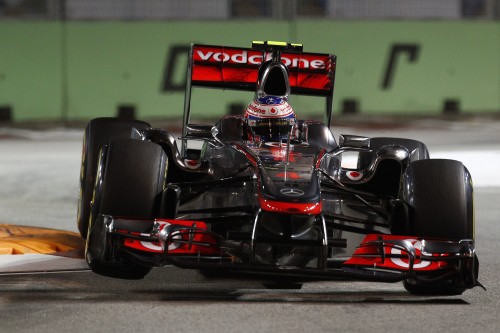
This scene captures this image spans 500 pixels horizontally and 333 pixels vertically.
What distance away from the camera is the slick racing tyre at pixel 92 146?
27.0 feet

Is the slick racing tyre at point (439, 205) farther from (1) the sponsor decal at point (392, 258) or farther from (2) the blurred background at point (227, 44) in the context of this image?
(2) the blurred background at point (227, 44)

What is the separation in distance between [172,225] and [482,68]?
546 inches

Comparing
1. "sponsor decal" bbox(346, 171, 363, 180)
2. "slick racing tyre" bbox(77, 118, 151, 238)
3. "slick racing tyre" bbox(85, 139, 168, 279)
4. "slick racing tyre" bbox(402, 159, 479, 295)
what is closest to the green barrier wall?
"slick racing tyre" bbox(77, 118, 151, 238)

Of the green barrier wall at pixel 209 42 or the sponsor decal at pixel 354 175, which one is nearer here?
the sponsor decal at pixel 354 175

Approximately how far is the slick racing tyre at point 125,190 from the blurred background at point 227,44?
35.8ft

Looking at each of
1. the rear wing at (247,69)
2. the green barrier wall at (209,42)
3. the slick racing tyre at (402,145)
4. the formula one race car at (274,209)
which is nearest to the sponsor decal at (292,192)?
the formula one race car at (274,209)

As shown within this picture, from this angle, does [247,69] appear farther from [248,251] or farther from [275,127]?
[248,251]

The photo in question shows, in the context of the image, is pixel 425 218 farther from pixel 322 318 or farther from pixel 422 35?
pixel 422 35

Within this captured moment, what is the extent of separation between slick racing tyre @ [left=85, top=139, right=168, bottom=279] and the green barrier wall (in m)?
10.9

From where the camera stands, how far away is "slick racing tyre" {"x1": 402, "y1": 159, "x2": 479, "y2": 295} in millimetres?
6777

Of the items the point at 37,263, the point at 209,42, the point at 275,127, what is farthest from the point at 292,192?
the point at 209,42

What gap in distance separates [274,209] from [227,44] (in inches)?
481

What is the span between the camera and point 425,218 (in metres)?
6.82

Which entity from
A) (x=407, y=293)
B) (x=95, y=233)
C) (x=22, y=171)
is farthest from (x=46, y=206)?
(x=407, y=293)
